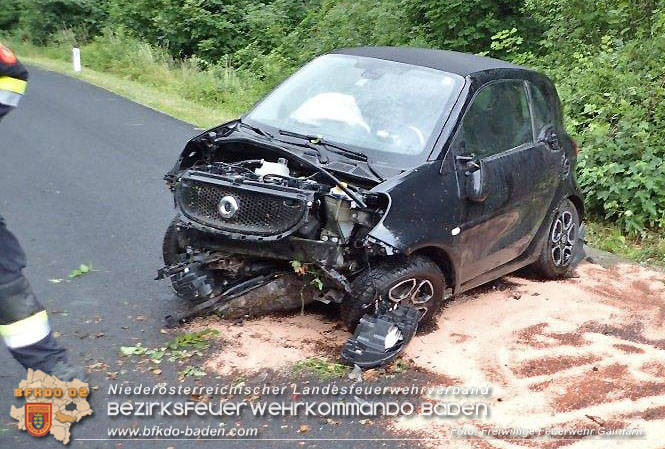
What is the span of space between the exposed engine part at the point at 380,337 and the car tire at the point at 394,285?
11cm

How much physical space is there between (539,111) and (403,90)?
1299 millimetres

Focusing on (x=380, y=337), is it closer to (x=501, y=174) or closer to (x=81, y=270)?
(x=501, y=174)

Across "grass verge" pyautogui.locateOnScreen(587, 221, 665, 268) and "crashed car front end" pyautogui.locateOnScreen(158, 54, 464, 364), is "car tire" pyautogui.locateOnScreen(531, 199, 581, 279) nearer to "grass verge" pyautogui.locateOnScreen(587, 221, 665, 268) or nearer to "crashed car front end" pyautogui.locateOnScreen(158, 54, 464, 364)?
"grass verge" pyautogui.locateOnScreen(587, 221, 665, 268)

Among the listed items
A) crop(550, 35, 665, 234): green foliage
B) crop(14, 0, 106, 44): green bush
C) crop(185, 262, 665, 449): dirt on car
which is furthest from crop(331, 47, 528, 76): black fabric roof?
crop(14, 0, 106, 44): green bush

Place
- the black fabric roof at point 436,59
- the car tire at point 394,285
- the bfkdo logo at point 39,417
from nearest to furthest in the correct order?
the bfkdo logo at point 39,417
the car tire at point 394,285
the black fabric roof at point 436,59

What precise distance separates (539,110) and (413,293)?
2092 millimetres

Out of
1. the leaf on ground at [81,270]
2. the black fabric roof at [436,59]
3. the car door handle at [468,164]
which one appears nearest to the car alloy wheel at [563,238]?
the black fabric roof at [436,59]

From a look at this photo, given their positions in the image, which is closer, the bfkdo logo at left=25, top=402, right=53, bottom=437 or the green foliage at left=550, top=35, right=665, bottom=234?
the bfkdo logo at left=25, top=402, right=53, bottom=437

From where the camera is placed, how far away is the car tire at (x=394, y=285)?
4.74m

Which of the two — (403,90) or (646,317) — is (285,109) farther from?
(646,317)

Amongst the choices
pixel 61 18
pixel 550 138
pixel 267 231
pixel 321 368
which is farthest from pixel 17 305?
pixel 61 18

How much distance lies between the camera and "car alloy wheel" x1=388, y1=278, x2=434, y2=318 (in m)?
4.86

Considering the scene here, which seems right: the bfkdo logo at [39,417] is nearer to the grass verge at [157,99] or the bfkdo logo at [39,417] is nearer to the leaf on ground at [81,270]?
the leaf on ground at [81,270]

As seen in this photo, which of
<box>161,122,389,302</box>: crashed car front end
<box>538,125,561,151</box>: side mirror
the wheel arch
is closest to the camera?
<box>161,122,389,302</box>: crashed car front end
